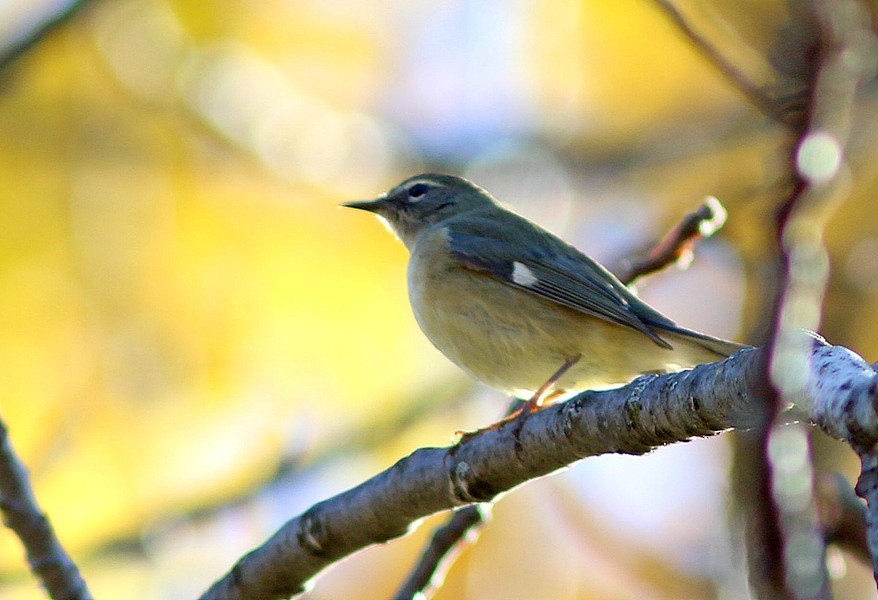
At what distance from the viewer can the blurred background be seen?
5.68 metres

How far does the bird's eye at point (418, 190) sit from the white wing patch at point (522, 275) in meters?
1.24

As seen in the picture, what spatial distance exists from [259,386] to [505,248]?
76.9 inches

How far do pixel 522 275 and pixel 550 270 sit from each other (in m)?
0.18

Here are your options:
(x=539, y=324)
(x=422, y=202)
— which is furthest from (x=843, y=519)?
(x=422, y=202)

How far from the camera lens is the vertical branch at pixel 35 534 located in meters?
3.13

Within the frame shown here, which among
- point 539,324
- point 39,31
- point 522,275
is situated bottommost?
point 539,324

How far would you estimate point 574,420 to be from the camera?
2877mm

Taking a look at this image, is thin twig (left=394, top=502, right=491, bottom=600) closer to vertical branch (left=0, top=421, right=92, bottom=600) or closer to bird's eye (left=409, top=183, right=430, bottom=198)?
vertical branch (left=0, top=421, right=92, bottom=600)

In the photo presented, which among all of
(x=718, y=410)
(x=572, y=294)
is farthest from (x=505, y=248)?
(x=718, y=410)

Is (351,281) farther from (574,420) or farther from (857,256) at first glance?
(574,420)

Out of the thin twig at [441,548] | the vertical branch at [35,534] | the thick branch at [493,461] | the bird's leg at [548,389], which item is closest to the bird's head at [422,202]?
the bird's leg at [548,389]

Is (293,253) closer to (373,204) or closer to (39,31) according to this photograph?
(373,204)

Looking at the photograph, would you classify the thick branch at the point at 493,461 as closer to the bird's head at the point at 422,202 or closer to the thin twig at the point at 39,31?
the thin twig at the point at 39,31

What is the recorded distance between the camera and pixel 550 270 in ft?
16.9
